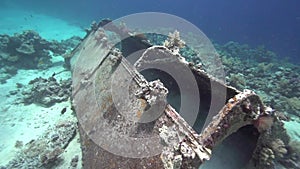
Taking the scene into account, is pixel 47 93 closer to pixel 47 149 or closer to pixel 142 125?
pixel 47 149

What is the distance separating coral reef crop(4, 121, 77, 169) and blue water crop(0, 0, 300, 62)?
111ft

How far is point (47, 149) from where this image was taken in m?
5.75

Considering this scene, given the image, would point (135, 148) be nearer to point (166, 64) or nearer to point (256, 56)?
point (166, 64)

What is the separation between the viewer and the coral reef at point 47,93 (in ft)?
28.7

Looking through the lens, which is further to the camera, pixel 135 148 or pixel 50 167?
pixel 50 167

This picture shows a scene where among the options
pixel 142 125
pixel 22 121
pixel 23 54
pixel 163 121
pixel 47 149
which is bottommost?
pixel 47 149

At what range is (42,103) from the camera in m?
8.75

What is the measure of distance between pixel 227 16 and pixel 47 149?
7931 cm

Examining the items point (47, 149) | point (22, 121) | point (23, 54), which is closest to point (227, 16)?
point (23, 54)

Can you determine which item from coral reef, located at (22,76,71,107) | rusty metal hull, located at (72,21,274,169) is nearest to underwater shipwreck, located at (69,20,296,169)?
rusty metal hull, located at (72,21,274,169)

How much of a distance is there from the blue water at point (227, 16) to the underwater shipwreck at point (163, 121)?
32.7m

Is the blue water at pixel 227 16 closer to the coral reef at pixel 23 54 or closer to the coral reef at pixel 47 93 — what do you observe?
the coral reef at pixel 23 54

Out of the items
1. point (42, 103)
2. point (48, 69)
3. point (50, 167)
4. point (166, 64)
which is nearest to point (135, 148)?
point (166, 64)

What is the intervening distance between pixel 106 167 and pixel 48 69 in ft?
35.3
